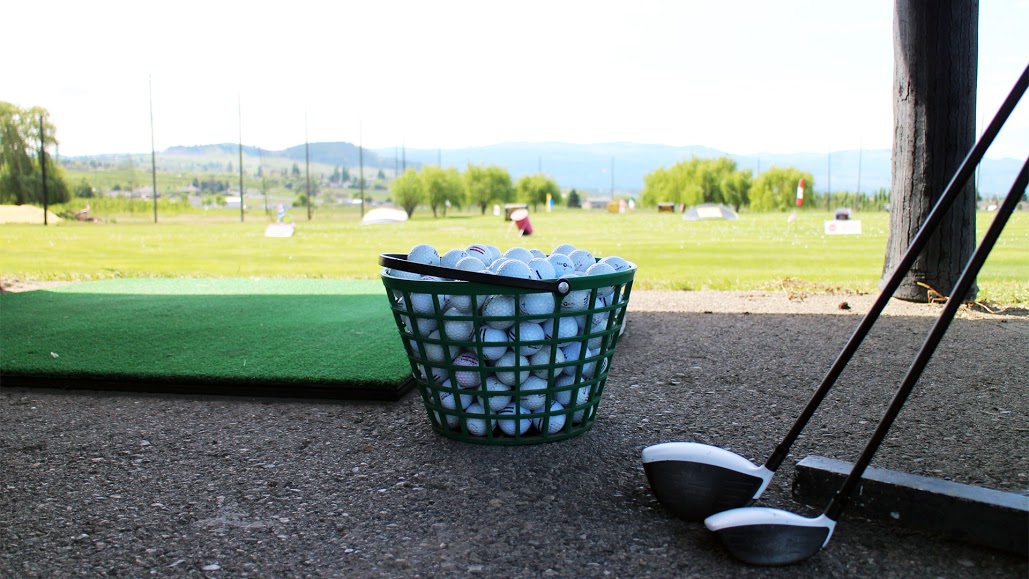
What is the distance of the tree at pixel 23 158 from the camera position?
38.5ft

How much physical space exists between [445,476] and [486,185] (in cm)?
5963

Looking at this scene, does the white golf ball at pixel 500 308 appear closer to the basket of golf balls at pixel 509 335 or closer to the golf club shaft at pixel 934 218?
the basket of golf balls at pixel 509 335

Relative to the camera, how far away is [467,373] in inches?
99.8

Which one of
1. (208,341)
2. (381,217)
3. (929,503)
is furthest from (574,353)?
(381,217)

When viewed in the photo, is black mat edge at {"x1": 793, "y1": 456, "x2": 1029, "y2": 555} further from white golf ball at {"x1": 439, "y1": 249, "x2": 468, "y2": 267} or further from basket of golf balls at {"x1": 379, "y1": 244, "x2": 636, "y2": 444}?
white golf ball at {"x1": 439, "y1": 249, "x2": 468, "y2": 267}

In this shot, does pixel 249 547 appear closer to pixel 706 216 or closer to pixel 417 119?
pixel 706 216

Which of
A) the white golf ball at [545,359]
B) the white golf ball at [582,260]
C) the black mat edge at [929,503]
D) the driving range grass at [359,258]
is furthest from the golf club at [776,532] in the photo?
the driving range grass at [359,258]

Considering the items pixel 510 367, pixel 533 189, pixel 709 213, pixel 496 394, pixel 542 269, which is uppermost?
pixel 533 189

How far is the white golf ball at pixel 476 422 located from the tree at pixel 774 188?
222ft

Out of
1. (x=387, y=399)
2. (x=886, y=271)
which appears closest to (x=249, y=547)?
(x=387, y=399)

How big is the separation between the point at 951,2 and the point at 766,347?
314 cm

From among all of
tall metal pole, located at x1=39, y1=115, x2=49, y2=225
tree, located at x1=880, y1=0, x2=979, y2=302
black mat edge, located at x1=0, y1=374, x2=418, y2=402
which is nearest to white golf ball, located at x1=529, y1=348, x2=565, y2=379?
black mat edge, located at x1=0, y1=374, x2=418, y2=402

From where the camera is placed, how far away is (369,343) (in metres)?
4.26

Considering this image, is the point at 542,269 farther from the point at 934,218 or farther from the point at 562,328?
the point at 934,218
